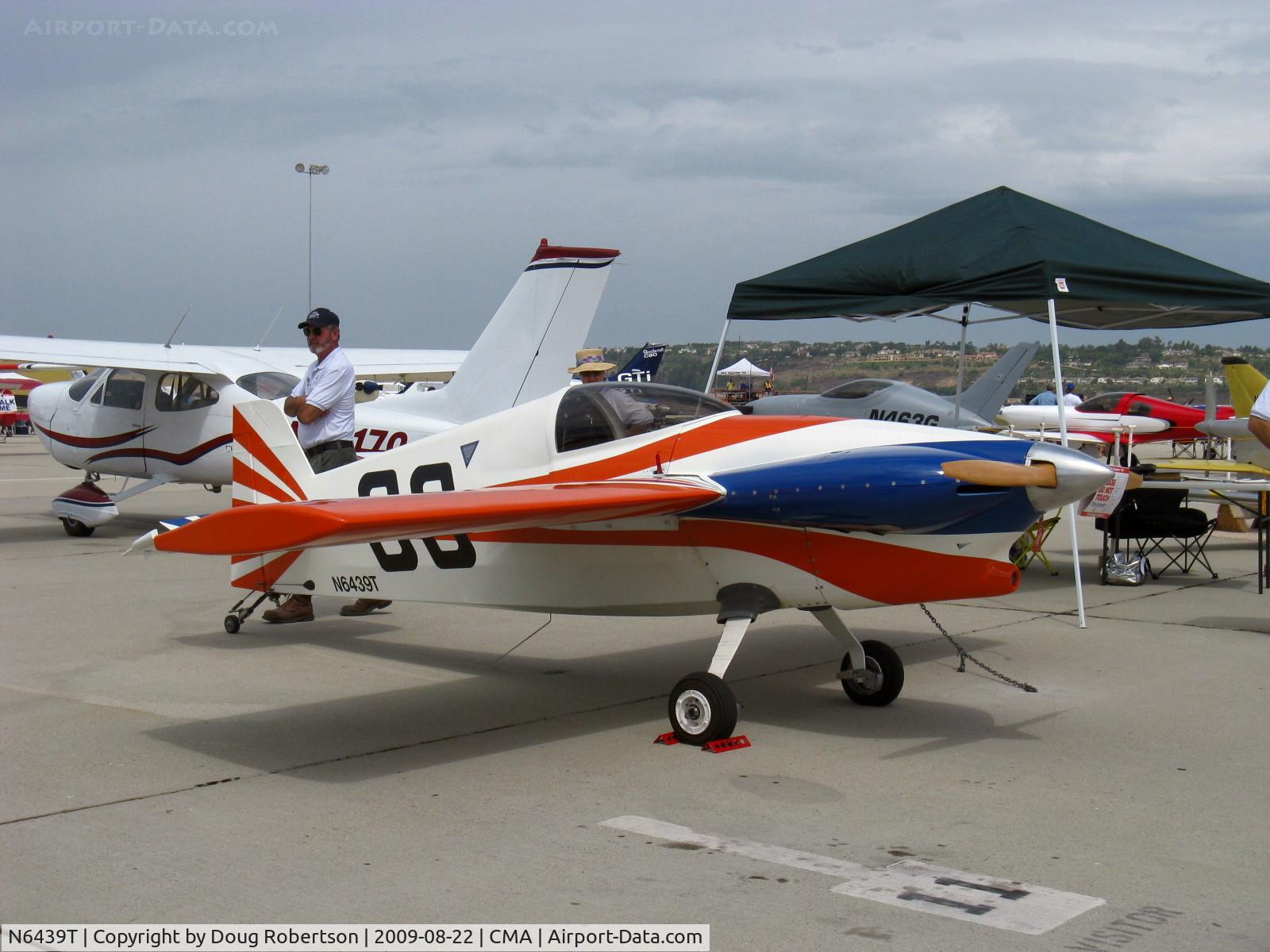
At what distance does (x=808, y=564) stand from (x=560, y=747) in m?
1.43

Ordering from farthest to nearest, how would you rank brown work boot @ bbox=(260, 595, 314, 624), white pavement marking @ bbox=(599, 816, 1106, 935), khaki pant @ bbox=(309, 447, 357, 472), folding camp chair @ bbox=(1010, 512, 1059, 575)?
folding camp chair @ bbox=(1010, 512, 1059, 575)
khaki pant @ bbox=(309, 447, 357, 472)
brown work boot @ bbox=(260, 595, 314, 624)
white pavement marking @ bbox=(599, 816, 1106, 935)

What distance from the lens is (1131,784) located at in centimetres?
492

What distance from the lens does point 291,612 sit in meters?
8.37

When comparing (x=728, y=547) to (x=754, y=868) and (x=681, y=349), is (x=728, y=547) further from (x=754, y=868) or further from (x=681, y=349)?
(x=681, y=349)

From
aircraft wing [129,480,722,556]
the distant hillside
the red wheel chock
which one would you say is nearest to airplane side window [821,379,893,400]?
the distant hillside

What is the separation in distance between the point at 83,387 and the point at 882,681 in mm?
11697

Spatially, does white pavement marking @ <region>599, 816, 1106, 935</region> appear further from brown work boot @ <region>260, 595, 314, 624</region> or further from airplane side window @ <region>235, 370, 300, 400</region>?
airplane side window @ <region>235, 370, 300, 400</region>

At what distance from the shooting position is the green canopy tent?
8.80 metres

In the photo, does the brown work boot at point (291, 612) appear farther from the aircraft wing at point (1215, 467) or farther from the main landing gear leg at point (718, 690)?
the aircraft wing at point (1215, 467)

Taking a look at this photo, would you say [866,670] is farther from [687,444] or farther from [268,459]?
[268,459]

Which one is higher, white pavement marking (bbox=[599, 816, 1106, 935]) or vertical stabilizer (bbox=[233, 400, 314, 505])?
vertical stabilizer (bbox=[233, 400, 314, 505])

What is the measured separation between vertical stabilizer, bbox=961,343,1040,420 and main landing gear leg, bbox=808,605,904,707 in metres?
10.4

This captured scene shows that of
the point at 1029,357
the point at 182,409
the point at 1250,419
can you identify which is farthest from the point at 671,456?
the point at 1029,357

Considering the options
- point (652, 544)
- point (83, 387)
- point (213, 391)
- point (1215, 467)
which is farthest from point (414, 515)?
point (83, 387)
